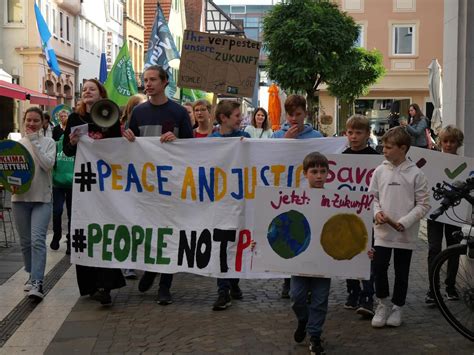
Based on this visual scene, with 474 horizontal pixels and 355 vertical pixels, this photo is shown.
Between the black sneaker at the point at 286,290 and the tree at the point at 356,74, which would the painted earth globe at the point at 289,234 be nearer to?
the black sneaker at the point at 286,290

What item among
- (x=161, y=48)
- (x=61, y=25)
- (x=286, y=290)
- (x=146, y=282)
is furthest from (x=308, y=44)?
(x=146, y=282)

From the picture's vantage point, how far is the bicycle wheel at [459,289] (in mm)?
5711

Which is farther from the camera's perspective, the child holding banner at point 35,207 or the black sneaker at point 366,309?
the child holding banner at point 35,207

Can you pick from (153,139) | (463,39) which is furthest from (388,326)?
(463,39)

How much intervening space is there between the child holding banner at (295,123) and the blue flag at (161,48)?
34.7 feet

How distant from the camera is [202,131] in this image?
864cm

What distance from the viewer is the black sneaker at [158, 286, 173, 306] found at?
693cm

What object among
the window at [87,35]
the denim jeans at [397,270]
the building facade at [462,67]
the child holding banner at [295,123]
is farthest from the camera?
the window at [87,35]

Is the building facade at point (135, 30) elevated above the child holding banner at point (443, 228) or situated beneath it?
elevated above

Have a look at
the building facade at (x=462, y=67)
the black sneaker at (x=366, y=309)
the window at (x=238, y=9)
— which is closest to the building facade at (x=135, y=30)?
the building facade at (x=462, y=67)

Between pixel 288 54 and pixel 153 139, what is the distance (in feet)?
86.0

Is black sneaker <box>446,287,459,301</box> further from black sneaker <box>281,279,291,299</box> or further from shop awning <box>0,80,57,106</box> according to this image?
shop awning <box>0,80,57,106</box>

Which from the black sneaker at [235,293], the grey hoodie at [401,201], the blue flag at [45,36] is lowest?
the black sneaker at [235,293]

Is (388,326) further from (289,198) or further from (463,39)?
(463,39)
